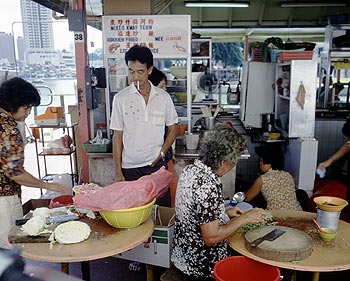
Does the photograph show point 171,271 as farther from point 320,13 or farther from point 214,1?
point 320,13

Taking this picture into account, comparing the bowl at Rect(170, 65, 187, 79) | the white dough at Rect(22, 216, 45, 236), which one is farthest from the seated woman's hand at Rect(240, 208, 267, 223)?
the bowl at Rect(170, 65, 187, 79)

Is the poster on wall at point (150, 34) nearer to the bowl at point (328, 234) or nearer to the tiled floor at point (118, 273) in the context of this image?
the tiled floor at point (118, 273)

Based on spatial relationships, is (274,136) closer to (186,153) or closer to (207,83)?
(186,153)

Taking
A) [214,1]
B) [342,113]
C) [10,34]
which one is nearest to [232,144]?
[342,113]

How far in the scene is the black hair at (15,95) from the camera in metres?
2.33

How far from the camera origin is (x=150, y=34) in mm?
4090

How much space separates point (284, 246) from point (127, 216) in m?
0.84

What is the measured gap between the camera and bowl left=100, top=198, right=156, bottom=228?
2.01 meters

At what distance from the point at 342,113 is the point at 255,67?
1619 millimetres

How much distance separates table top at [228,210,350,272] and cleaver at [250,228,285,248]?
0.19 feet

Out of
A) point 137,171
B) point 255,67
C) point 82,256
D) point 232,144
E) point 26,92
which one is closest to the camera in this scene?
point 82,256

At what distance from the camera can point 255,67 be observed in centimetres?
521

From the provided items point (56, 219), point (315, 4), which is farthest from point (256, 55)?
point (56, 219)

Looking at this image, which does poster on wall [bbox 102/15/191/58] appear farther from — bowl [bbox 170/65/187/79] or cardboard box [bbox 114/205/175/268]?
cardboard box [bbox 114/205/175/268]
